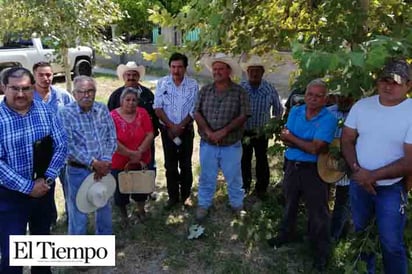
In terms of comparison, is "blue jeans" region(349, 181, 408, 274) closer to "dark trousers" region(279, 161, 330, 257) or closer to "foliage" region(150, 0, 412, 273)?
"foliage" region(150, 0, 412, 273)

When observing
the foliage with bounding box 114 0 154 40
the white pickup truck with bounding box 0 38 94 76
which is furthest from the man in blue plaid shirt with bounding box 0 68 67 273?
the foliage with bounding box 114 0 154 40

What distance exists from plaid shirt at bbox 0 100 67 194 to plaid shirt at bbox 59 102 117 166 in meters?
0.48

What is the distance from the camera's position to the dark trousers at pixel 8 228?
3.16 m

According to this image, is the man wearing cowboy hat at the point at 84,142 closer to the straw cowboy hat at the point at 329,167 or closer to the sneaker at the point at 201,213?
the sneaker at the point at 201,213

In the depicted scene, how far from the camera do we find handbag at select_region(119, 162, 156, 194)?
443 cm

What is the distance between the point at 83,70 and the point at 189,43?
1122cm

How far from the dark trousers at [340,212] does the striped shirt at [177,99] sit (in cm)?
164

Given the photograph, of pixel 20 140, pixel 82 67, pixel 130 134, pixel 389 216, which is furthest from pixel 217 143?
pixel 82 67

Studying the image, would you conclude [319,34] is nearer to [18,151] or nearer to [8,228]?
[18,151]

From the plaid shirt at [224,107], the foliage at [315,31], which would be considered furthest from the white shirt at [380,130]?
the plaid shirt at [224,107]

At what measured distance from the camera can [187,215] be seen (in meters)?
5.00

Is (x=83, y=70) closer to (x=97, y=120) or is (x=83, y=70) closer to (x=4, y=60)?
(x=4, y=60)

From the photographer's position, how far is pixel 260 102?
512cm

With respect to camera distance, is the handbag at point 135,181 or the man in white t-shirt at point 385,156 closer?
the man in white t-shirt at point 385,156
